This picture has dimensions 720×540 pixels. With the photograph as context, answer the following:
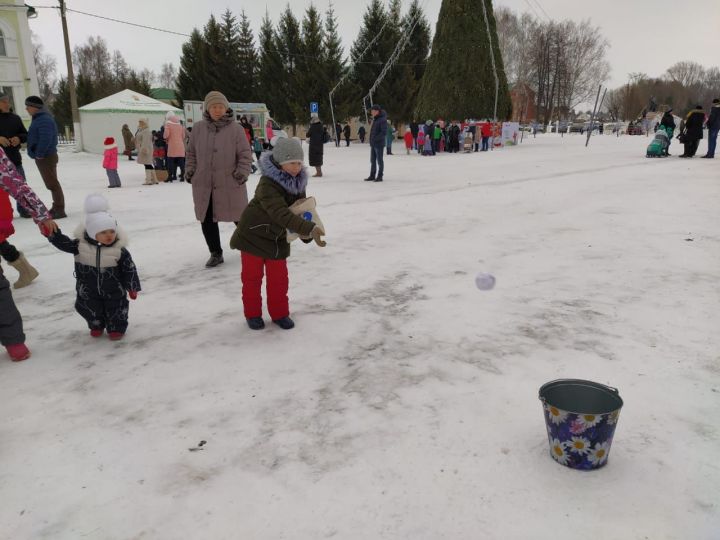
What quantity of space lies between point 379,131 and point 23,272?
8975 mm

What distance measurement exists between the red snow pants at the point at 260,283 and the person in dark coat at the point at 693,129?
51.7ft

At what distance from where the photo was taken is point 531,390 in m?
2.88

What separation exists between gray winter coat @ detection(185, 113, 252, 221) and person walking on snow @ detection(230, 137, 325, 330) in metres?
1.59

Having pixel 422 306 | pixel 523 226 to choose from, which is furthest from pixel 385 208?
pixel 422 306

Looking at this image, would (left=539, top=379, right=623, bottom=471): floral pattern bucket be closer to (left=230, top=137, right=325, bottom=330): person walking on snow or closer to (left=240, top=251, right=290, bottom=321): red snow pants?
(left=230, top=137, right=325, bottom=330): person walking on snow

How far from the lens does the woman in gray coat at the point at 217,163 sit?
196 inches

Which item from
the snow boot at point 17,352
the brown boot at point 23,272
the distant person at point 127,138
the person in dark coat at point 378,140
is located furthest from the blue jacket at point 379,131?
the distant person at point 127,138

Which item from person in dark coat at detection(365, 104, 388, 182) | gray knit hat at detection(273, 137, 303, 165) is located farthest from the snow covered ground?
person in dark coat at detection(365, 104, 388, 182)

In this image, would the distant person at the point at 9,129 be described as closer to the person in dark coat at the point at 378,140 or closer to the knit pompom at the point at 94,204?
the knit pompom at the point at 94,204

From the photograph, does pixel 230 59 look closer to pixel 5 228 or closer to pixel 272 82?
pixel 272 82

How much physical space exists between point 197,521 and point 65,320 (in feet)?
8.93

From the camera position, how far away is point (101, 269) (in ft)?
11.2

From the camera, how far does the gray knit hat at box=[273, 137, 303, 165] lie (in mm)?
3465

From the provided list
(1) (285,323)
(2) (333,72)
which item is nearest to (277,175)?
(1) (285,323)
